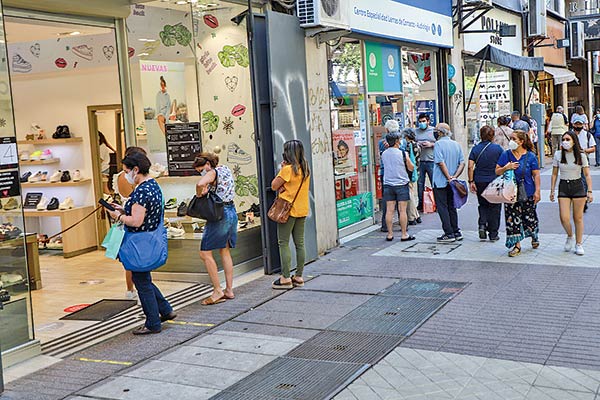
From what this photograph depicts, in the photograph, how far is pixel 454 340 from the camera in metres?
6.21

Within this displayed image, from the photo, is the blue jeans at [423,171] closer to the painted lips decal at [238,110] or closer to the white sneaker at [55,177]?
the painted lips decal at [238,110]

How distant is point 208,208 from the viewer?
7.56 m

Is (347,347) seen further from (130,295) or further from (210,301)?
(130,295)

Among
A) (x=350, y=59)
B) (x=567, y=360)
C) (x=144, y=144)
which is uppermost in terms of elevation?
(x=350, y=59)

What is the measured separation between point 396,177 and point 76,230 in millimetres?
4853

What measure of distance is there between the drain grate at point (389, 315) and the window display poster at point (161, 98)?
12.3ft

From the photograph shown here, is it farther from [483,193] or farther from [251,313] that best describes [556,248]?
[251,313]

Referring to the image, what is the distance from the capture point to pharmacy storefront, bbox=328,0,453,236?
Answer: 453 inches

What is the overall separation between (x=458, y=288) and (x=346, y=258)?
2.27m

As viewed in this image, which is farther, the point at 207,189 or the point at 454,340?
the point at 207,189

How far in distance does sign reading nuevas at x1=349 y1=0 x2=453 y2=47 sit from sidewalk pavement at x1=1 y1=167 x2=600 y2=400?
4326mm

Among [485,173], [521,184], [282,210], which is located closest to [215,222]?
[282,210]

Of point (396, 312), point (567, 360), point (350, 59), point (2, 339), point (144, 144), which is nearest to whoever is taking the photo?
point (567, 360)

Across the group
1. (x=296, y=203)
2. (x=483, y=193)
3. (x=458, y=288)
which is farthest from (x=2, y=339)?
(x=483, y=193)
